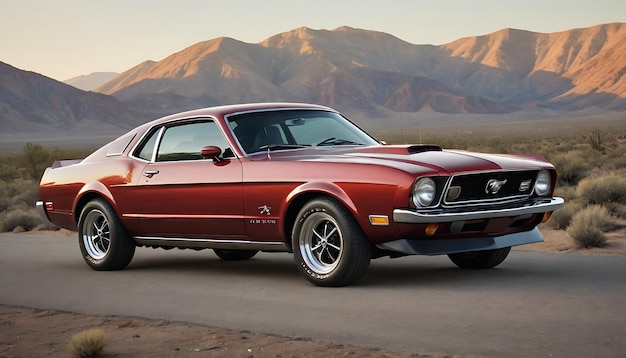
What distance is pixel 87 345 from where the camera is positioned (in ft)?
19.5

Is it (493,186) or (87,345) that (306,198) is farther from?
(87,345)

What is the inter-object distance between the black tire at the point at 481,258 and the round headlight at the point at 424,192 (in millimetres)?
1675

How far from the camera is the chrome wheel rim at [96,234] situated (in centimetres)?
1073

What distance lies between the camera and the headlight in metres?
8.78

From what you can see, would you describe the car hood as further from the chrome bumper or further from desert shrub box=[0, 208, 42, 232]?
desert shrub box=[0, 208, 42, 232]

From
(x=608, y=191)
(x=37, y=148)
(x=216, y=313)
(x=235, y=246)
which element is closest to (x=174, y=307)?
(x=216, y=313)

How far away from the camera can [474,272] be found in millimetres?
9164

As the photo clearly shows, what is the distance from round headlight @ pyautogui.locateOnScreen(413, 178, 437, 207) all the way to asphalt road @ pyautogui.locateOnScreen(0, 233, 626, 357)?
2.49 ft

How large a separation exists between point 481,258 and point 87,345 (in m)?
4.59

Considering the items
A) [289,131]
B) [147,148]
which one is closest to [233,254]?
[147,148]

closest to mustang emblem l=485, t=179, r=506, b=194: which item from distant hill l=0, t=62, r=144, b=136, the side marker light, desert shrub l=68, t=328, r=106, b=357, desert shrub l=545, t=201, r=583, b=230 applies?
the side marker light

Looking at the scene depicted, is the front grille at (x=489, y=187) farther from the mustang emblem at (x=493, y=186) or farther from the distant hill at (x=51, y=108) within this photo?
the distant hill at (x=51, y=108)

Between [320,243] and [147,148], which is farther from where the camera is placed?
[147,148]

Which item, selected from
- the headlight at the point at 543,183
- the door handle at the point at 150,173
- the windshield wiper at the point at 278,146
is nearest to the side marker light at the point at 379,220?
the windshield wiper at the point at 278,146
